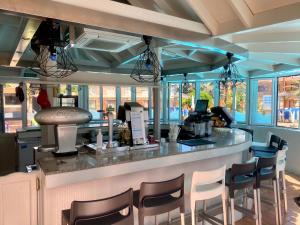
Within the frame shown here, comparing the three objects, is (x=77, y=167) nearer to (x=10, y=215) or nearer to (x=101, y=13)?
(x=10, y=215)

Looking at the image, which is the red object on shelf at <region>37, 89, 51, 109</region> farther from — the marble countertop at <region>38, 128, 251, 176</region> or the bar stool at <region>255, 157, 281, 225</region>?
the bar stool at <region>255, 157, 281, 225</region>

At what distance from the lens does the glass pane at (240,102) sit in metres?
7.36

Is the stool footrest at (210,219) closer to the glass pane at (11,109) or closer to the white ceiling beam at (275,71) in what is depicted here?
the white ceiling beam at (275,71)

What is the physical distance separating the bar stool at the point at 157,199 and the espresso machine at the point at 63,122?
0.87 metres

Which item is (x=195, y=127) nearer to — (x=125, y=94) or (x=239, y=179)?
(x=239, y=179)


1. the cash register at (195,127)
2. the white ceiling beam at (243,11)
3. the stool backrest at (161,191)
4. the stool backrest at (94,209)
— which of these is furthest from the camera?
the cash register at (195,127)

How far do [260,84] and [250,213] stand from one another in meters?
4.95

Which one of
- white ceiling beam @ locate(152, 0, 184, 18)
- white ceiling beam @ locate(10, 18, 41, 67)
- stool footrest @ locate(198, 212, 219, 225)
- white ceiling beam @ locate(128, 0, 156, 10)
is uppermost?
white ceiling beam @ locate(128, 0, 156, 10)

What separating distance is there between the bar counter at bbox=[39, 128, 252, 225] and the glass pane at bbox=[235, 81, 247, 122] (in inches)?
179

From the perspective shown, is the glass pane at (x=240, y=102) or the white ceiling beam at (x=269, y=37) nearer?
the white ceiling beam at (x=269, y=37)

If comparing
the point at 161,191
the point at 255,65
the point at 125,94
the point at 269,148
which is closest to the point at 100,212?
the point at 161,191

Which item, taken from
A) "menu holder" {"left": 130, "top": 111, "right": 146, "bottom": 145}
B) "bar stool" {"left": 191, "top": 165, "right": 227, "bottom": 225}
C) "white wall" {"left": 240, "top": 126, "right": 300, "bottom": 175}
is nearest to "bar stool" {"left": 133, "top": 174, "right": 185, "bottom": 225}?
"bar stool" {"left": 191, "top": 165, "right": 227, "bottom": 225}

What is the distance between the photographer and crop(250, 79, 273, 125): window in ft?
22.3

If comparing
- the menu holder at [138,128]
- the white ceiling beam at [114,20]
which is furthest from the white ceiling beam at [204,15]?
the menu holder at [138,128]
